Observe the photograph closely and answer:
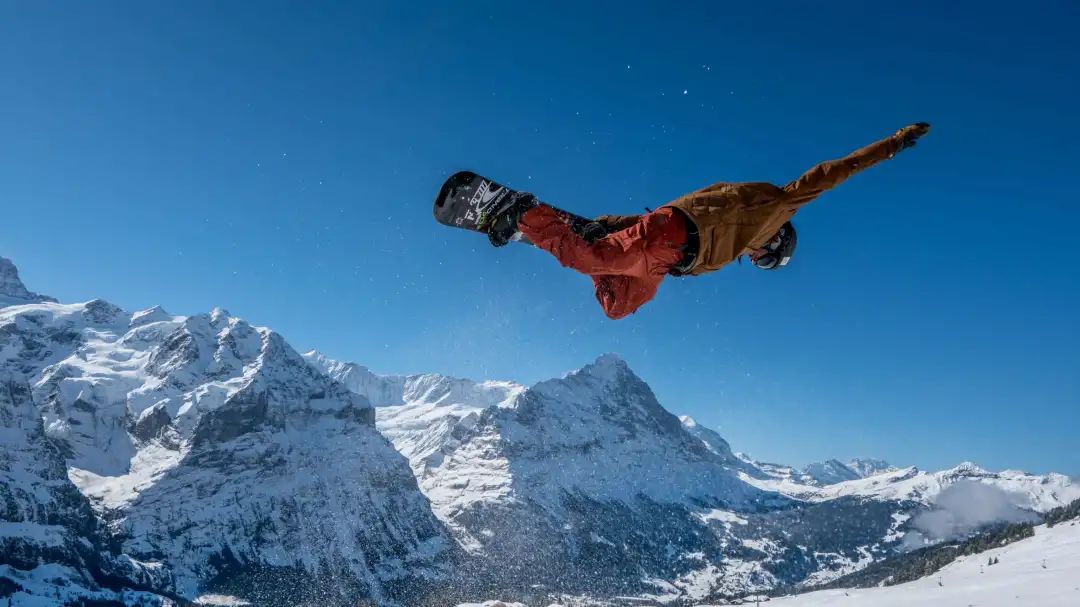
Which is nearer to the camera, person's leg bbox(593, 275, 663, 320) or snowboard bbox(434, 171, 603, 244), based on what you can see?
snowboard bbox(434, 171, 603, 244)

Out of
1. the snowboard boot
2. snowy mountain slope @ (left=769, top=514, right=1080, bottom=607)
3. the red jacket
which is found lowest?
snowy mountain slope @ (left=769, top=514, right=1080, bottom=607)

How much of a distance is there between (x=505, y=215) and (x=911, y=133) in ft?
12.7

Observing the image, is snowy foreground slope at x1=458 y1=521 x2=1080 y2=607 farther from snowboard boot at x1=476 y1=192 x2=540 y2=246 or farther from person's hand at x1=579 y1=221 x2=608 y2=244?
person's hand at x1=579 y1=221 x2=608 y2=244

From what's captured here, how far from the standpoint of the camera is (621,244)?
6.27 m

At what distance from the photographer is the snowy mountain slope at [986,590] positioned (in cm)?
1614

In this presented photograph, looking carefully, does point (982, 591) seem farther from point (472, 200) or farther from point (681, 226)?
point (472, 200)

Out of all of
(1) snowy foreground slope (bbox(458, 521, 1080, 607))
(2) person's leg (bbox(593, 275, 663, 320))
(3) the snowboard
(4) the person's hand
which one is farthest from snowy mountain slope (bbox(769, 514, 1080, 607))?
(3) the snowboard

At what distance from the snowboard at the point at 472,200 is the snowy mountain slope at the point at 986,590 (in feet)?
46.8

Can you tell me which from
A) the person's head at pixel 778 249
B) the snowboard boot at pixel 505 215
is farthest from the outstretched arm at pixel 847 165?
the snowboard boot at pixel 505 215

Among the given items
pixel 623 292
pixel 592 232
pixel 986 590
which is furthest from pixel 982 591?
pixel 592 232

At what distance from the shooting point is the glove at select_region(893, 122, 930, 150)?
6184 millimetres

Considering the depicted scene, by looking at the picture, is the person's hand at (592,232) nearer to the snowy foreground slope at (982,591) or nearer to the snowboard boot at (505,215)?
the snowboard boot at (505,215)

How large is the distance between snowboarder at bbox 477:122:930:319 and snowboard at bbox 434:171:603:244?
43 millimetres

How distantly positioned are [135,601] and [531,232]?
232148mm
